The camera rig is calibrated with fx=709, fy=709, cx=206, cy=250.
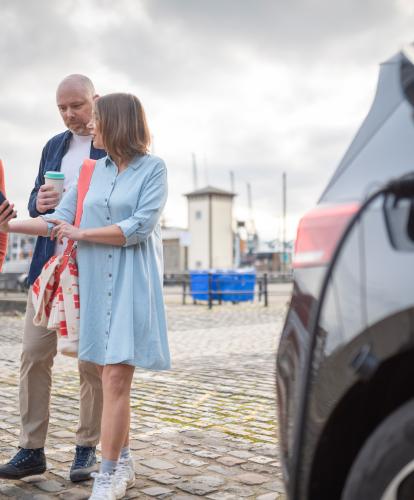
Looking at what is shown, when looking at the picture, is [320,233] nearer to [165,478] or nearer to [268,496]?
[268,496]

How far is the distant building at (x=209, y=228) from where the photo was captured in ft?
200

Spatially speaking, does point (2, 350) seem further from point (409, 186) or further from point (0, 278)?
point (0, 278)

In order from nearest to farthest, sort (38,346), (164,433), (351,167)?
(351,167)
(38,346)
(164,433)

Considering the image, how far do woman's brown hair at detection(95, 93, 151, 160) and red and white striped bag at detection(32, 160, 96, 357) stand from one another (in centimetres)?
25

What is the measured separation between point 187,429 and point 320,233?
3.04m

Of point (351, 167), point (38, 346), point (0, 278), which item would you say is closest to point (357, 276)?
point (351, 167)

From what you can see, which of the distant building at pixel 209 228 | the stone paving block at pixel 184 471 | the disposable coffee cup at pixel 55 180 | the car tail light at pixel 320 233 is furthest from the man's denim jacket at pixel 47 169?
the distant building at pixel 209 228

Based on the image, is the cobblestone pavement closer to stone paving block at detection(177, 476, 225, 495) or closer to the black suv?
stone paving block at detection(177, 476, 225, 495)

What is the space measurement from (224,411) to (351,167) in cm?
363

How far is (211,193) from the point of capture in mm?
61031

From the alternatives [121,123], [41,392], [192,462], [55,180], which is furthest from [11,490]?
[121,123]

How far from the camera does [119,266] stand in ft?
10.1

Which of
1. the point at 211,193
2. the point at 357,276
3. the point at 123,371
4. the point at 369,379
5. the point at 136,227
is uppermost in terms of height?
the point at 211,193

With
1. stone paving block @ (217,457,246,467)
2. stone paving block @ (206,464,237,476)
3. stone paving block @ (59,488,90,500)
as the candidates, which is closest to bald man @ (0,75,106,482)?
stone paving block @ (59,488,90,500)
